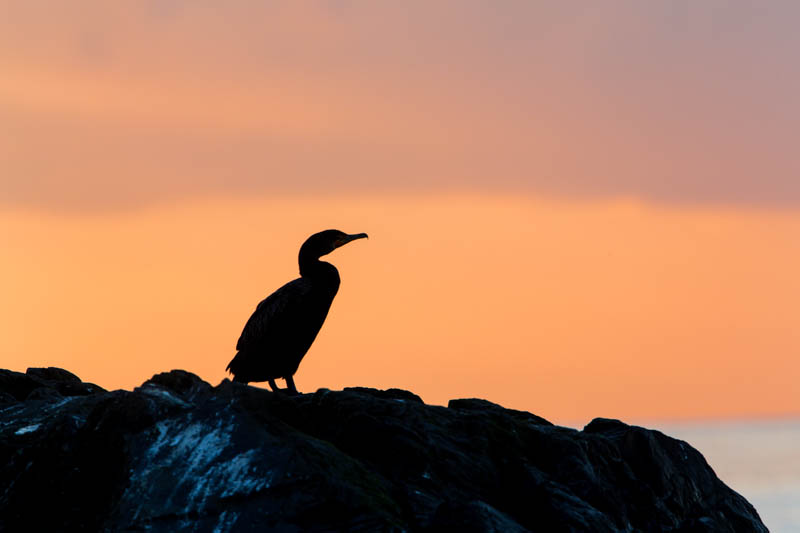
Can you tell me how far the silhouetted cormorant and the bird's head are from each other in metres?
0.01

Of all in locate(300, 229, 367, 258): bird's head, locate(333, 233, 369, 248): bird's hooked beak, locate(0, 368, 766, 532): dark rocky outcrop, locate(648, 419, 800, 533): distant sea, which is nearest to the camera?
locate(0, 368, 766, 532): dark rocky outcrop

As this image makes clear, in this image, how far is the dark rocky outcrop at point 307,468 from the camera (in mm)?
10211

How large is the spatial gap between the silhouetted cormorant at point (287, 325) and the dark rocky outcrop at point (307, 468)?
3.18 m

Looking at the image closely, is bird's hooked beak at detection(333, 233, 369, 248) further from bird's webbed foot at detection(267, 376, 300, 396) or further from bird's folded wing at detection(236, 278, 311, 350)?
bird's webbed foot at detection(267, 376, 300, 396)

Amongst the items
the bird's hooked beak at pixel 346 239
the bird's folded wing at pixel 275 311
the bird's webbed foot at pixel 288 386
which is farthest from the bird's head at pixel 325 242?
the bird's webbed foot at pixel 288 386

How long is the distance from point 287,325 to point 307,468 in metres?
5.60

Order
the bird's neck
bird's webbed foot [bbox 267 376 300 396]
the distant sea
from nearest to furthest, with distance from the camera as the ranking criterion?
bird's webbed foot [bbox 267 376 300 396]
the bird's neck
the distant sea

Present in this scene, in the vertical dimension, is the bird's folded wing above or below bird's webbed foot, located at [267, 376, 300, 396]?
above

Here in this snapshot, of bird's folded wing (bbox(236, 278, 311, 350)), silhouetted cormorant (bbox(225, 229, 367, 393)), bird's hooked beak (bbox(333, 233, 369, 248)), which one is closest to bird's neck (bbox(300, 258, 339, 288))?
silhouetted cormorant (bbox(225, 229, 367, 393))

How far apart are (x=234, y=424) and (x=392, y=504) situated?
1359 mm

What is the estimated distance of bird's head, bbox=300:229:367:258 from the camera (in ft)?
53.1

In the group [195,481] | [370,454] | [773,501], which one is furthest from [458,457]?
[773,501]

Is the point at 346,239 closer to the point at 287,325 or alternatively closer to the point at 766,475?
the point at 287,325

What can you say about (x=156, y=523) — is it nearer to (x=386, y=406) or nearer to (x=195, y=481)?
(x=195, y=481)
